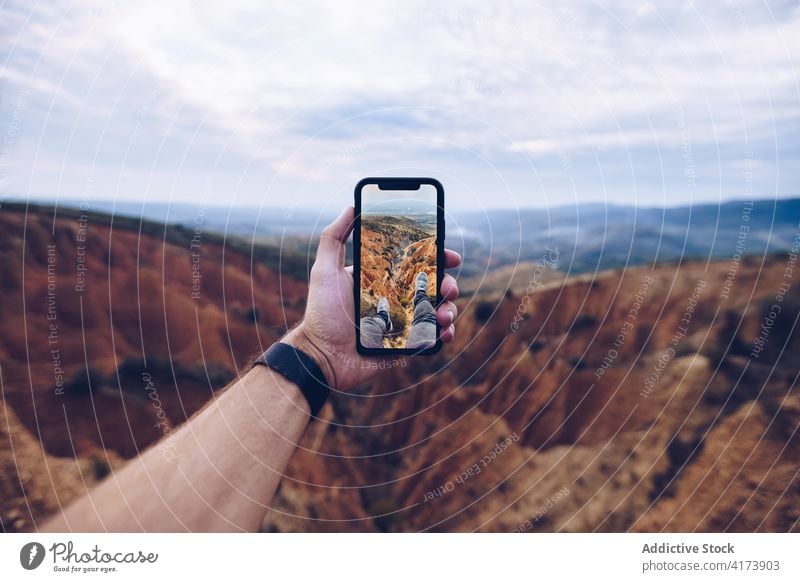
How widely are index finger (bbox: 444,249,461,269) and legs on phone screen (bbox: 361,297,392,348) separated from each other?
432 millimetres

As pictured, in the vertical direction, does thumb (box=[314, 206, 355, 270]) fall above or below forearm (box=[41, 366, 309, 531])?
above

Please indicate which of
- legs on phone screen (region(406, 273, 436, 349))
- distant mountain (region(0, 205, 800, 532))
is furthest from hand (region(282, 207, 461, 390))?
distant mountain (region(0, 205, 800, 532))

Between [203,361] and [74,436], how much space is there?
1250 millimetres

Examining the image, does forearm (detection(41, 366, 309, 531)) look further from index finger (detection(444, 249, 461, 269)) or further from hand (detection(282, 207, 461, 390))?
index finger (detection(444, 249, 461, 269))

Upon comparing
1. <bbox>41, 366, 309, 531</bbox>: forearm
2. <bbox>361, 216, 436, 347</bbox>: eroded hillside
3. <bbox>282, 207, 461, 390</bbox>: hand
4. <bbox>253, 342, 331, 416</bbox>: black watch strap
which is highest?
<bbox>361, 216, 436, 347</bbox>: eroded hillside

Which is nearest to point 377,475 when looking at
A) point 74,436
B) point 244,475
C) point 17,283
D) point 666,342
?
point 244,475

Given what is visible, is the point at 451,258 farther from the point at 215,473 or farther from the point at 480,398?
the point at 480,398

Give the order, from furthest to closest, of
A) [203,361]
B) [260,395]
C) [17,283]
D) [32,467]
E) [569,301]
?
[569,301] → [203,361] → [17,283] → [32,467] → [260,395]

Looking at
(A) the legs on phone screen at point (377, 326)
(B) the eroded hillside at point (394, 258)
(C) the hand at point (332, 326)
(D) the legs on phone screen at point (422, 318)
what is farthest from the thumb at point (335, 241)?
(D) the legs on phone screen at point (422, 318)

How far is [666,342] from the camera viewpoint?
499 cm

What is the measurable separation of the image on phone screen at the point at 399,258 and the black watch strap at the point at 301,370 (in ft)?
1.59

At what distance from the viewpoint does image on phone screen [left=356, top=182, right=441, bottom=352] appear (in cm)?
346

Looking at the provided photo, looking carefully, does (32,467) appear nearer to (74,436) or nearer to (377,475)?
(74,436)

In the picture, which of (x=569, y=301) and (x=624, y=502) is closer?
(x=624, y=502)
